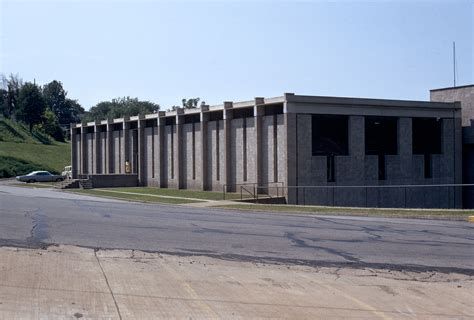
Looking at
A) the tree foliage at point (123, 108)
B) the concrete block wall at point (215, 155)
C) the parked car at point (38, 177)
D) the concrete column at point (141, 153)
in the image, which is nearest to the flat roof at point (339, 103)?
the concrete block wall at point (215, 155)

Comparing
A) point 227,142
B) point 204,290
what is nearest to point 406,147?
point 227,142

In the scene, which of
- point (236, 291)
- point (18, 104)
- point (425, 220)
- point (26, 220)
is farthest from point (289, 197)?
point (18, 104)

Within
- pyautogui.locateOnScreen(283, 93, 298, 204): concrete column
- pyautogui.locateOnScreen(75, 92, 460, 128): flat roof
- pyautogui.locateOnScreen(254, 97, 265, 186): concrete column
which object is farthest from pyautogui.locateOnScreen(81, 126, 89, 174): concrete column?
pyautogui.locateOnScreen(283, 93, 298, 204): concrete column

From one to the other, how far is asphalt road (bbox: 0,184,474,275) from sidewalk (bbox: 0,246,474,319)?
4.62ft

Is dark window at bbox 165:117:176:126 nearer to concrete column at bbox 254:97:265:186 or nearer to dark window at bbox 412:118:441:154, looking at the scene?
concrete column at bbox 254:97:265:186

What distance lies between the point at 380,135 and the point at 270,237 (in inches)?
Result: 1162

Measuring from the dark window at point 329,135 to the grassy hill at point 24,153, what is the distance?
51.7 metres

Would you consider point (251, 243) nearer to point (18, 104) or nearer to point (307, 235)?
point (307, 235)

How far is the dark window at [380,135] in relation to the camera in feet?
150

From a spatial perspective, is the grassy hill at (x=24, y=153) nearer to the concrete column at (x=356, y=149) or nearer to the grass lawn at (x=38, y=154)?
the grass lawn at (x=38, y=154)

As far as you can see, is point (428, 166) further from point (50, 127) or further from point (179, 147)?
point (50, 127)

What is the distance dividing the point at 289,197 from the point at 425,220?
1686 centimetres

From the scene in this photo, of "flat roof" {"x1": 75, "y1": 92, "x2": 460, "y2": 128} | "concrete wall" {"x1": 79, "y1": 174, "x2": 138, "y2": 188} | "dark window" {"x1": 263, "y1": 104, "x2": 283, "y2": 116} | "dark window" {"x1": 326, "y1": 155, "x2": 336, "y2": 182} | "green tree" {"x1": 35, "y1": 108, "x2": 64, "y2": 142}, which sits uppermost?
"green tree" {"x1": 35, "y1": 108, "x2": 64, "y2": 142}

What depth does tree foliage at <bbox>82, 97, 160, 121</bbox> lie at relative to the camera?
14412 cm
